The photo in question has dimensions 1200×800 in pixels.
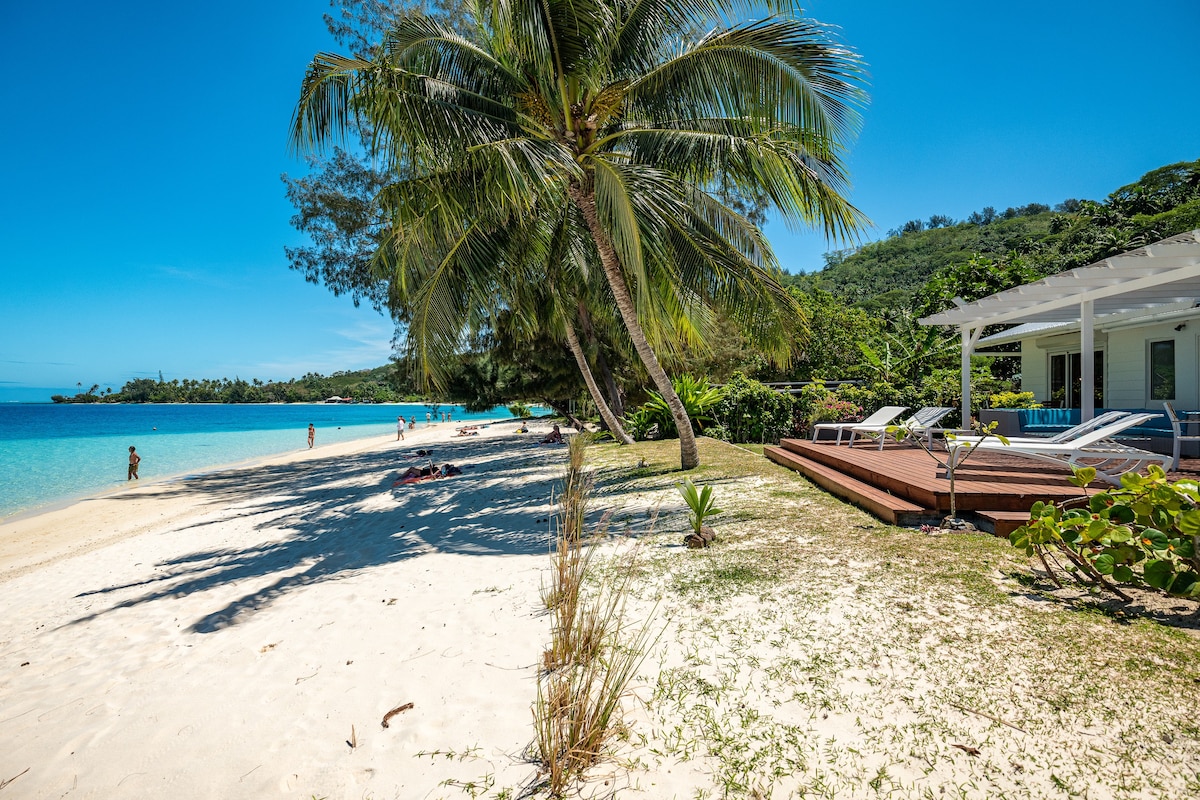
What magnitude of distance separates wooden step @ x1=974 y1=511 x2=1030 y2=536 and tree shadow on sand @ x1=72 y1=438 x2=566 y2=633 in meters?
3.94

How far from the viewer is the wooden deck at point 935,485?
473 cm

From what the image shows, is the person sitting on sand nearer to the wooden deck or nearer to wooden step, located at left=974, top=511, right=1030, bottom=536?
the wooden deck

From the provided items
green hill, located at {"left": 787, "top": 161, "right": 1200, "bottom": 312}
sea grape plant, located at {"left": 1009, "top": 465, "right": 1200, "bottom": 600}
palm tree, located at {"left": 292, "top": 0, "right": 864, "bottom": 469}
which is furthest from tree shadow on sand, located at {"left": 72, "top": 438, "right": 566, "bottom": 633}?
green hill, located at {"left": 787, "top": 161, "right": 1200, "bottom": 312}

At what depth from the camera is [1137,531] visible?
315 centimetres

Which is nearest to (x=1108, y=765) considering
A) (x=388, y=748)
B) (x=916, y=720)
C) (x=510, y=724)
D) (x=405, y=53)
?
(x=916, y=720)

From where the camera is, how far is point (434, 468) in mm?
12734

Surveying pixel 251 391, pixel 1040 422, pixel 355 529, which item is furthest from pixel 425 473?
pixel 251 391

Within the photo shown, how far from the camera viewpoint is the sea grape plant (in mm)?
2625

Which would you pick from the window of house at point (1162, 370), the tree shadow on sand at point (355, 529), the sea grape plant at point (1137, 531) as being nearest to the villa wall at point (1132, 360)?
the window of house at point (1162, 370)

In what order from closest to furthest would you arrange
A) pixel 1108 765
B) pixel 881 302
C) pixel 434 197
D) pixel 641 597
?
1. pixel 1108 765
2. pixel 641 597
3. pixel 434 197
4. pixel 881 302

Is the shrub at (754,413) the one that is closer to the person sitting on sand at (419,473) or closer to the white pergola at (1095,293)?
the white pergola at (1095,293)

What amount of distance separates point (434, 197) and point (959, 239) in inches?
2154

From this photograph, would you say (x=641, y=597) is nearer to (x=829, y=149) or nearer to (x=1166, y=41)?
(x=829, y=149)

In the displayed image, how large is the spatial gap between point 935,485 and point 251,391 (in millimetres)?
142426
